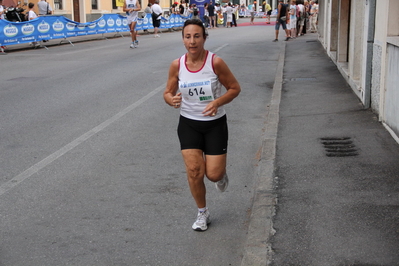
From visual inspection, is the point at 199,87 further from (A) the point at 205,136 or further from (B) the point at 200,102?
(A) the point at 205,136

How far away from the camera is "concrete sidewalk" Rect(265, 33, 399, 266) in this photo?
4086mm

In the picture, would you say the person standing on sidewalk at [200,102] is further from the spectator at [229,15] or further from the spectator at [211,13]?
the spectator at [229,15]

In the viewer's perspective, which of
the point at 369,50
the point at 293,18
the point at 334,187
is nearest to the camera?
the point at 334,187

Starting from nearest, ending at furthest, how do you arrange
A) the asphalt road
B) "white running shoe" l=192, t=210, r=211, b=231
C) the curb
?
the curb
the asphalt road
"white running shoe" l=192, t=210, r=211, b=231

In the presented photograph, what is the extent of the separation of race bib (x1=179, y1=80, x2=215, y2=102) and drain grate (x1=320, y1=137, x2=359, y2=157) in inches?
108

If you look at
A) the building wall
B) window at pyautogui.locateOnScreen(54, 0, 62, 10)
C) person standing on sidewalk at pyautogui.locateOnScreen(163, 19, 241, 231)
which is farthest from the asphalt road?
the building wall

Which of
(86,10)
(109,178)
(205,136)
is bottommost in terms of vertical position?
(109,178)

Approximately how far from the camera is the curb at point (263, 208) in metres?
4.07

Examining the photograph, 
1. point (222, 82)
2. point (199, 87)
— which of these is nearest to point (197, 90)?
point (199, 87)

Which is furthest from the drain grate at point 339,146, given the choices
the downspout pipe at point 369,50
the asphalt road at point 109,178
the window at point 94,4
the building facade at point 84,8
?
the window at point 94,4

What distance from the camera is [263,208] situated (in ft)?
16.4

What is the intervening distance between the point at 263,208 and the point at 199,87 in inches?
50.0

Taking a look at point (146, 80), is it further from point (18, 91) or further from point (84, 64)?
point (84, 64)

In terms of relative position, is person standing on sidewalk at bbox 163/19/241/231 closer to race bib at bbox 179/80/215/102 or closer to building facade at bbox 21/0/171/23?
race bib at bbox 179/80/215/102
